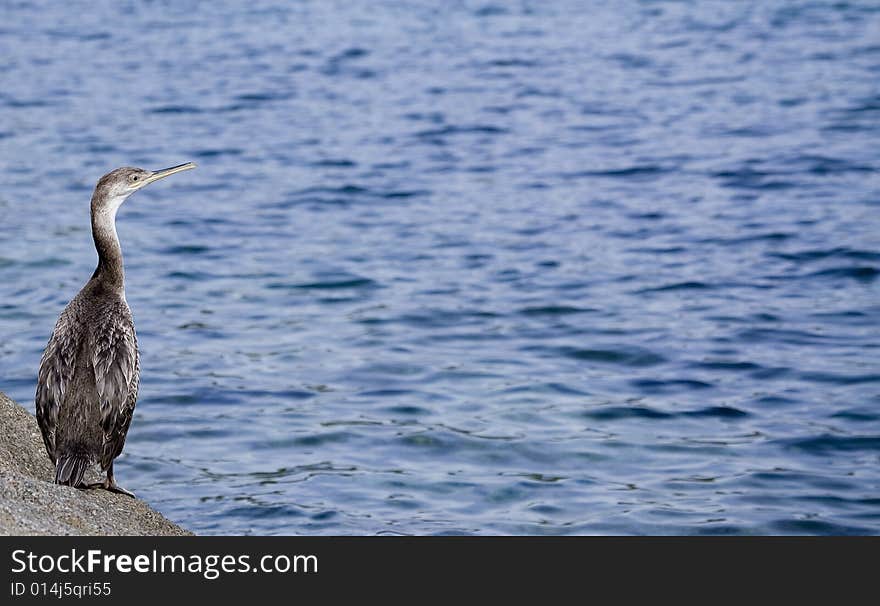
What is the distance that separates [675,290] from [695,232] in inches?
72.4

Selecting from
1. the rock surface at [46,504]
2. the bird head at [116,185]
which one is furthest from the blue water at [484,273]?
the bird head at [116,185]

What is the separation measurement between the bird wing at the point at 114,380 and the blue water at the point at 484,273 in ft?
5.61

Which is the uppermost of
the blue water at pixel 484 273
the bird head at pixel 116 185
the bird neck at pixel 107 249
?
the bird head at pixel 116 185

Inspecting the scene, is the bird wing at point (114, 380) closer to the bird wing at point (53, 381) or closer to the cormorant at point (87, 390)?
the cormorant at point (87, 390)

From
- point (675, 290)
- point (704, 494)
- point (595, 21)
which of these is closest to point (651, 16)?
point (595, 21)

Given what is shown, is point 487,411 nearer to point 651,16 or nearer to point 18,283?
point 18,283

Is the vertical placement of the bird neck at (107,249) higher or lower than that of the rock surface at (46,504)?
higher

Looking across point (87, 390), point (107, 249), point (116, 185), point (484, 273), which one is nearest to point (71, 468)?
point (87, 390)

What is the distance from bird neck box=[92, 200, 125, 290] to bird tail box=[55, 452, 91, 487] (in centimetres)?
108

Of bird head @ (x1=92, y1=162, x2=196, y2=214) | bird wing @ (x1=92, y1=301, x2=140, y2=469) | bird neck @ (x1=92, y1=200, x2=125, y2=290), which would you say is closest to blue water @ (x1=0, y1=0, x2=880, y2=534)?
bird wing @ (x1=92, y1=301, x2=140, y2=469)

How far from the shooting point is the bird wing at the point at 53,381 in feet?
23.6

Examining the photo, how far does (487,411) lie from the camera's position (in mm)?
10477

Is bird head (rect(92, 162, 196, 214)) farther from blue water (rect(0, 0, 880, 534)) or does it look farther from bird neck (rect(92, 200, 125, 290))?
blue water (rect(0, 0, 880, 534))

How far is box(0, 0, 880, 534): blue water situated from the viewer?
9.48 meters
